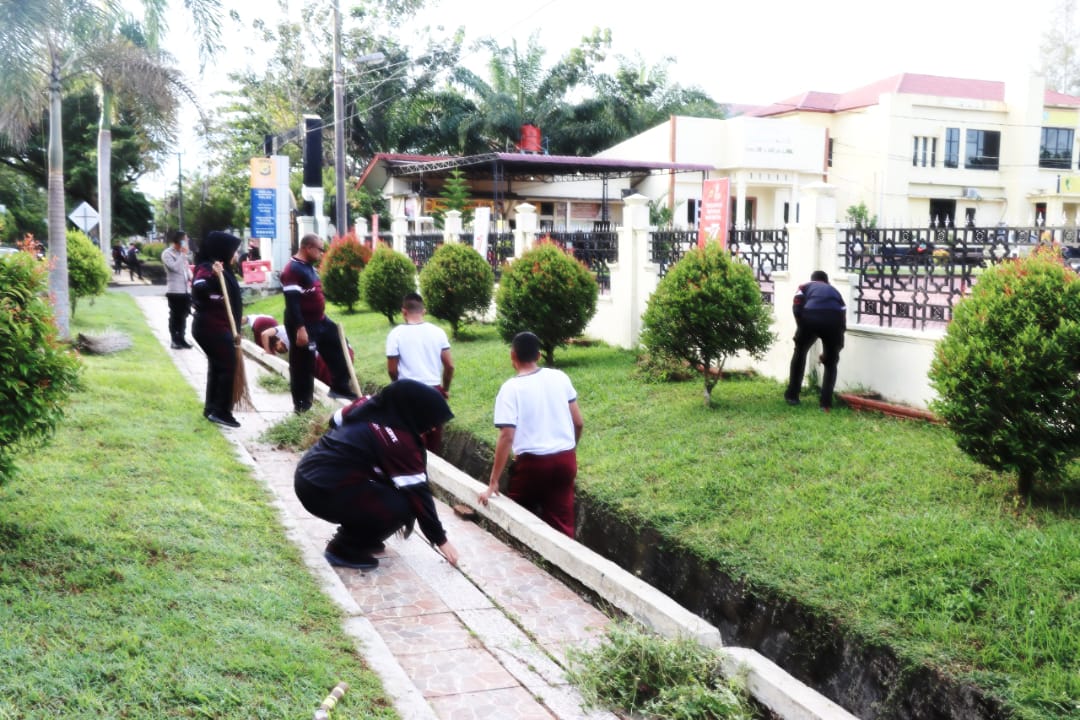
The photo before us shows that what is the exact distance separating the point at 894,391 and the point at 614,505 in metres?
3.08

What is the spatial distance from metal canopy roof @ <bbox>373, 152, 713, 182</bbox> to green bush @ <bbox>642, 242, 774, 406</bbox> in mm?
16116

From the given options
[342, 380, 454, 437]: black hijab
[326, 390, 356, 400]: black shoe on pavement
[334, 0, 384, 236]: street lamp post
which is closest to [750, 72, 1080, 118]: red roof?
[334, 0, 384, 236]: street lamp post

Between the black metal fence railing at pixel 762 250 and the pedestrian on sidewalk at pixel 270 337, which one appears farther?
the pedestrian on sidewalk at pixel 270 337

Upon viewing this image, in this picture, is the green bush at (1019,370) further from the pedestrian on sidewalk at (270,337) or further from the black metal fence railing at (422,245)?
the black metal fence railing at (422,245)

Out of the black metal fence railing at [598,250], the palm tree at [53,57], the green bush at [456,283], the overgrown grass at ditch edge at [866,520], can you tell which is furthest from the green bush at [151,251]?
the overgrown grass at ditch edge at [866,520]

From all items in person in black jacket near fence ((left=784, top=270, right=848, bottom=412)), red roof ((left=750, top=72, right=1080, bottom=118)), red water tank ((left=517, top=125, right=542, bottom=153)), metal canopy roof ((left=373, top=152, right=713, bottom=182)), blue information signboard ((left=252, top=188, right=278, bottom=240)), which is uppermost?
red roof ((left=750, top=72, right=1080, bottom=118))

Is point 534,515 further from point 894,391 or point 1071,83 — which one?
point 1071,83

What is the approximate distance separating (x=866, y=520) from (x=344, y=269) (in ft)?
54.0

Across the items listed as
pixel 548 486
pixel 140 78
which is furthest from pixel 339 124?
pixel 548 486

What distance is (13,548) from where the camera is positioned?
15.3ft

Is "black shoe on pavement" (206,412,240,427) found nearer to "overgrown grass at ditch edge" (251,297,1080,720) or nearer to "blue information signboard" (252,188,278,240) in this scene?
"overgrown grass at ditch edge" (251,297,1080,720)

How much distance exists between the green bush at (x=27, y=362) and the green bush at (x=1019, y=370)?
523 centimetres

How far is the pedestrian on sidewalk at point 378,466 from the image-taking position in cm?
538

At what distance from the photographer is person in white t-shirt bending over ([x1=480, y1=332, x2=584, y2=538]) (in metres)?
6.22
